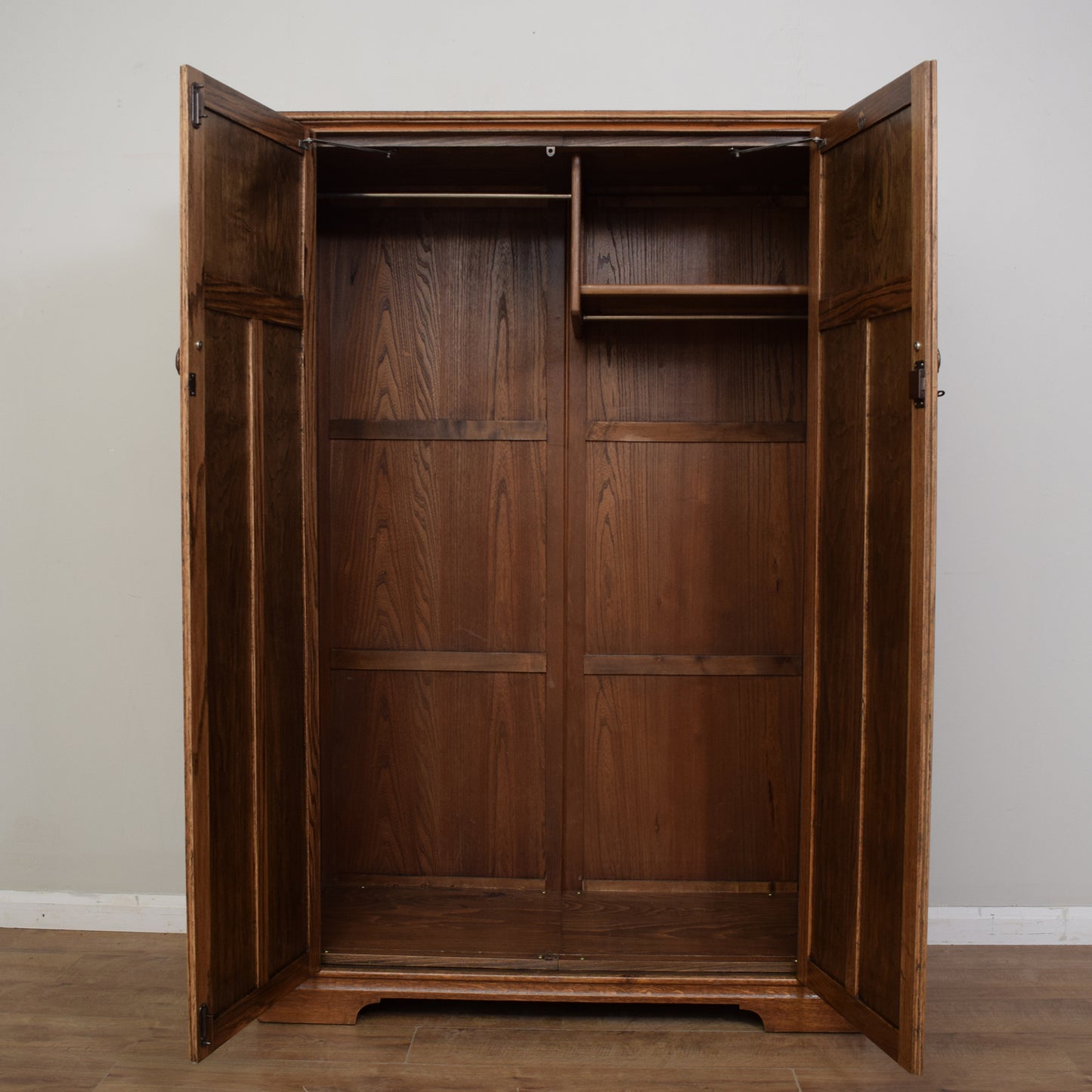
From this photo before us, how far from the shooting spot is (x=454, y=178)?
2779 mm

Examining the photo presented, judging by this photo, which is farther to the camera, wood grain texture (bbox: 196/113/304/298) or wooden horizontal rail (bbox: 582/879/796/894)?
wooden horizontal rail (bbox: 582/879/796/894)

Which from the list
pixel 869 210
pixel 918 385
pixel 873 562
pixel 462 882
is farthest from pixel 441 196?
pixel 462 882

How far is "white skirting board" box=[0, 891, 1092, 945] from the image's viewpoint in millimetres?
3023

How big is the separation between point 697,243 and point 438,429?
0.99 metres

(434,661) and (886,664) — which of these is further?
(434,661)

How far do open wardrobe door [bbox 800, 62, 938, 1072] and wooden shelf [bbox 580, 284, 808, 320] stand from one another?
18 centimetres

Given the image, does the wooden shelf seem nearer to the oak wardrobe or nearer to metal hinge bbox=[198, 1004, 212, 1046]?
the oak wardrobe

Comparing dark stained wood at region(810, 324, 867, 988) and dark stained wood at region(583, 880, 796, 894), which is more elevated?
dark stained wood at region(810, 324, 867, 988)

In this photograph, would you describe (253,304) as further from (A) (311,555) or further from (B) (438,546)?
(B) (438,546)

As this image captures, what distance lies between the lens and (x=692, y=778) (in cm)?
300

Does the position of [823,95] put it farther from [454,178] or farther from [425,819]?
[425,819]

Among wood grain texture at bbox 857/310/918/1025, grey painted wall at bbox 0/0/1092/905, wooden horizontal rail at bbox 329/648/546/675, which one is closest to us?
wood grain texture at bbox 857/310/918/1025

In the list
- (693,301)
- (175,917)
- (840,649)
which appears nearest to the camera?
(840,649)

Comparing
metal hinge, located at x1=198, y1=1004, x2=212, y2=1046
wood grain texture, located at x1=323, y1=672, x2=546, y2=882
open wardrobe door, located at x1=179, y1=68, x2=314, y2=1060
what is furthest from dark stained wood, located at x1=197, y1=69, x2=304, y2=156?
metal hinge, located at x1=198, y1=1004, x2=212, y2=1046
